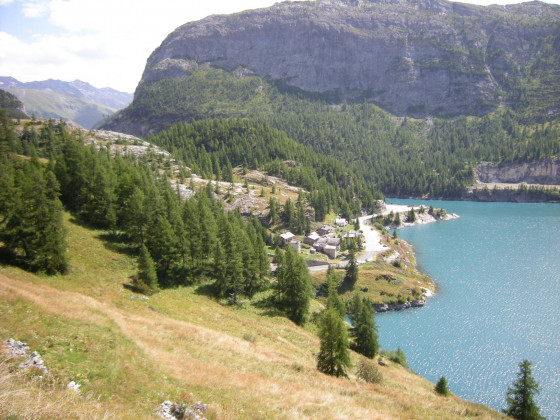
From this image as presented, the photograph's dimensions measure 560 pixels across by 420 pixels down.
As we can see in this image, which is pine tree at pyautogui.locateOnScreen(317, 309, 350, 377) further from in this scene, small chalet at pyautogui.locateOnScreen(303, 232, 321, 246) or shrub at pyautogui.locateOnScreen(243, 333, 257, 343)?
small chalet at pyautogui.locateOnScreen(303, 232, 321, 246)

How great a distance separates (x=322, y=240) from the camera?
106625 millimetres

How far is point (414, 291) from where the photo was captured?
7988 centimetres

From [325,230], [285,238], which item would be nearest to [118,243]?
[285,238]

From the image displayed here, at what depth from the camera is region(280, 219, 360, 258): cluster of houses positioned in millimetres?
99725

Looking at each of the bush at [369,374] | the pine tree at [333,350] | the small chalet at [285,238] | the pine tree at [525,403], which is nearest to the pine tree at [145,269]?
the pine tree at [333,350]

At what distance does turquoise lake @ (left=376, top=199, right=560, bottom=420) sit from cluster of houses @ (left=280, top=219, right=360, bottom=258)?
89.0 ft

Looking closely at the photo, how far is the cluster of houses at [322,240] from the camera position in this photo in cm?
9972

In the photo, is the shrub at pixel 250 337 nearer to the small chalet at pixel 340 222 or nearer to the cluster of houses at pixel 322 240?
the cluster of houses at pixel 322 240

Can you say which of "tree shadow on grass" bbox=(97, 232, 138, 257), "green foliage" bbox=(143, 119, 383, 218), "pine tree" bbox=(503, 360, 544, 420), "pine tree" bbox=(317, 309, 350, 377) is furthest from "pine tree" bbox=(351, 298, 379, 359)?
"green foliage" bbox=(143, 119, 383, 218)

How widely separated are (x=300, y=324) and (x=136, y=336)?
3226 cm

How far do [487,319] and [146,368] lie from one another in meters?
74.5

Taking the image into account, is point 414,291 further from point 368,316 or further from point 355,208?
point 355,208

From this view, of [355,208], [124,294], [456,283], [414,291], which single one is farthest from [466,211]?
[124,294]

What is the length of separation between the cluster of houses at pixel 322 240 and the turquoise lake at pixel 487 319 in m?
27.1
